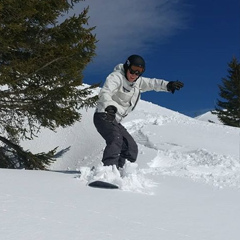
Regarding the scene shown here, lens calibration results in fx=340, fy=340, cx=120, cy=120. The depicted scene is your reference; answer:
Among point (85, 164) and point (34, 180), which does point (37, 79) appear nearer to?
point (85, 164)

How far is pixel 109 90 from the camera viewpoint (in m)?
4.73

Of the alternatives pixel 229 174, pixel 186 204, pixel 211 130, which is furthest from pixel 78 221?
pixel 211 130

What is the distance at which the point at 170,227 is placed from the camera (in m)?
2.51

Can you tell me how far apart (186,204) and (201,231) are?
83cm

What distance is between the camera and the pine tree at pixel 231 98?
26109 millimetres

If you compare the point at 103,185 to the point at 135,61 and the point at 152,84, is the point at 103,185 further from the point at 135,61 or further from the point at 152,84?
the point at 152,84

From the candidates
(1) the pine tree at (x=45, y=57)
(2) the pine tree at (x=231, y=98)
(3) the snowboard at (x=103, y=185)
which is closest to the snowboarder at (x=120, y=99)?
(3) the snowboard at (x=103, y=185)

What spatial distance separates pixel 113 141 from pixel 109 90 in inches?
27.9

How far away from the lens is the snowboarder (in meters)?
4.61

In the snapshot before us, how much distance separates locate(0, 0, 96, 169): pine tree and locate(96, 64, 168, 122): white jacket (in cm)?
259

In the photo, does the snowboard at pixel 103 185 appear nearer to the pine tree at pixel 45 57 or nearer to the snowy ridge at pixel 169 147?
the snowy ridge at pixel 169 147

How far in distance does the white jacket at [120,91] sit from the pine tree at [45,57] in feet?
8.51

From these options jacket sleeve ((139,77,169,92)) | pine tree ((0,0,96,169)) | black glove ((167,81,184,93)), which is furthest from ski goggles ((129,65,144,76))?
pine tree ((0,0,96,169))

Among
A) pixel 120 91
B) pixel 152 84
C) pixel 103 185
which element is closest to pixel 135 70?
pixel 120 91
